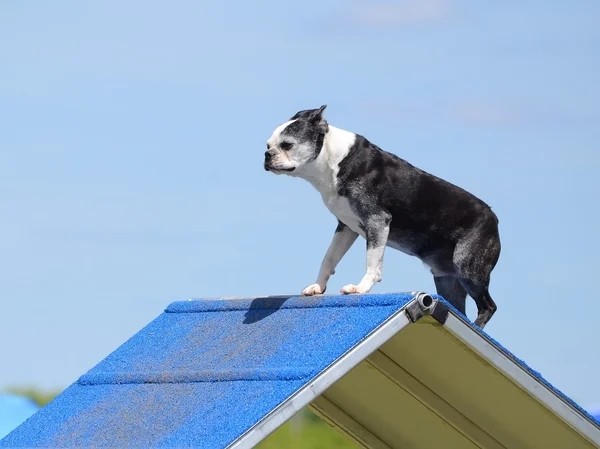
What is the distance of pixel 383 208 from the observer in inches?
211

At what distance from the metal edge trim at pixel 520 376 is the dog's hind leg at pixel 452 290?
1049 millimetres

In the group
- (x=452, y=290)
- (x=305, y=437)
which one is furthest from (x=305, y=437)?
(x=452, y=290)

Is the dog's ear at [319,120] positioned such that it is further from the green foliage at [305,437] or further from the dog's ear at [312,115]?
the green foliage at [305,437]

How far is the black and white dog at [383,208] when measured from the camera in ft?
17.3

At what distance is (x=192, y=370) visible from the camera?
4996 mm

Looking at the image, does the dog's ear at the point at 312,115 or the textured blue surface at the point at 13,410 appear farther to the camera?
the textured blue surface at the point at 13,410

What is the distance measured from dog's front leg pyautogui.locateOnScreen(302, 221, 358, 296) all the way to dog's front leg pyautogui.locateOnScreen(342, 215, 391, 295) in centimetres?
27

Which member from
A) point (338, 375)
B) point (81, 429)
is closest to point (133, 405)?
point (81, 429)

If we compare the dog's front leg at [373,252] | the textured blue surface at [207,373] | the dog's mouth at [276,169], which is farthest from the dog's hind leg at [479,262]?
the dog's mouth at [276,169]

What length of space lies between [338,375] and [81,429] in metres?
→ 1.26

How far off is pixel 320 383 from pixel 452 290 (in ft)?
5.45

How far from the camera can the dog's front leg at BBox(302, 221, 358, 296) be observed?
219 inches

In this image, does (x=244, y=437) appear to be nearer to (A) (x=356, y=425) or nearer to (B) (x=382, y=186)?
(B) (x=382, y=186)

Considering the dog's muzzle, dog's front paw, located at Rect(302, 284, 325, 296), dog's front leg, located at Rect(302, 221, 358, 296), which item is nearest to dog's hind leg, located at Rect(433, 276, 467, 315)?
dog's front leg, located at Rect(302, 221, 358, 296)
